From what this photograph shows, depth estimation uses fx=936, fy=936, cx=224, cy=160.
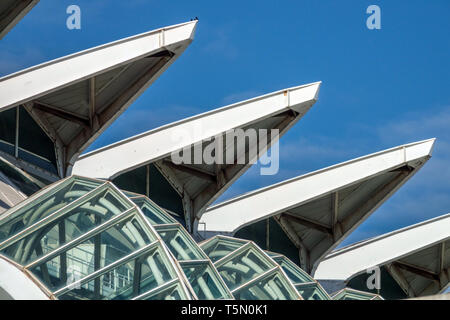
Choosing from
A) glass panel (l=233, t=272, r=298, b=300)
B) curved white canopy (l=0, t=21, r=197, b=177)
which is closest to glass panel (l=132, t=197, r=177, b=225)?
glass panel (l=233, t=272, r=298, b=300)

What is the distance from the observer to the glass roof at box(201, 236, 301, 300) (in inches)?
623

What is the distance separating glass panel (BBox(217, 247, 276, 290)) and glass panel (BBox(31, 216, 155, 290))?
2909mm

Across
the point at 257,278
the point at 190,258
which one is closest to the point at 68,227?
the point at 190,258

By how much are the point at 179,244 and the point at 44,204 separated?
2.27m

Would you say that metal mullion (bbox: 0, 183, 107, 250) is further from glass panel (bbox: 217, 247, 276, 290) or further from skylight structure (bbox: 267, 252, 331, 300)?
skylight structure (bbox: 267, 252, 331, 300)

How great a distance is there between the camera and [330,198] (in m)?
27.7

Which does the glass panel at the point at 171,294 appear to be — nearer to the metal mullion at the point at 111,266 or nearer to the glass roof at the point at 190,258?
the glass roof at the point at 190,258

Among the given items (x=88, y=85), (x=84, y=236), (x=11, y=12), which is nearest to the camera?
(x=84, y=236)

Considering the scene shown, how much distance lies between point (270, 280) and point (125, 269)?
4432 mm

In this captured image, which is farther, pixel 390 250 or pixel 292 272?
pixel 390 250

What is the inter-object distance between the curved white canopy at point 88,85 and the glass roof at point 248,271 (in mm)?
6037

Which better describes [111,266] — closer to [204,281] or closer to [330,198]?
[204,281]

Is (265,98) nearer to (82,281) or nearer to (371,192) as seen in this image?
(371,192)
